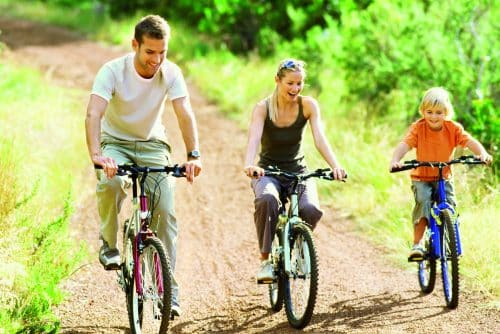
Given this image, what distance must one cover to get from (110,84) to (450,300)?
111 inches

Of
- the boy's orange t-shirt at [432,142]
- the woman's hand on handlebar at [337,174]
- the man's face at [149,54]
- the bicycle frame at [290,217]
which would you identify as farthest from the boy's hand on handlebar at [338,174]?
the man's face at [149,54]

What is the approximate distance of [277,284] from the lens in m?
6.46

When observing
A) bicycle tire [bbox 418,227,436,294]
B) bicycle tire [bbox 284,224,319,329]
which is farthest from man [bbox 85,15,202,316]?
bicycle tire [bbox 418,227,436,294]

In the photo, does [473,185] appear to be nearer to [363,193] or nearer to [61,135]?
[363,193]

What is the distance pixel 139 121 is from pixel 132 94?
21cm

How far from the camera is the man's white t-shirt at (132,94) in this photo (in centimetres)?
573

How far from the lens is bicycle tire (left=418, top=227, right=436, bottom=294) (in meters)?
6.66

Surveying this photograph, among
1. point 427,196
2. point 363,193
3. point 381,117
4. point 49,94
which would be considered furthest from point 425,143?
point 49,94

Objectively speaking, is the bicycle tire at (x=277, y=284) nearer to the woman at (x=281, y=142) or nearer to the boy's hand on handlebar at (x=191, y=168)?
the woman at (x=281, y=142)

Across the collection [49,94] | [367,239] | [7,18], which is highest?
[7,18]

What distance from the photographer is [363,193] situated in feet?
31.5

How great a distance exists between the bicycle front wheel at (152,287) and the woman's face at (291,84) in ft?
4.62

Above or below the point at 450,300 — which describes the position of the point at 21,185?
above

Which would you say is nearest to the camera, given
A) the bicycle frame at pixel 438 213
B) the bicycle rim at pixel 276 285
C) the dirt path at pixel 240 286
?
the dirt path at pixel 240 286
